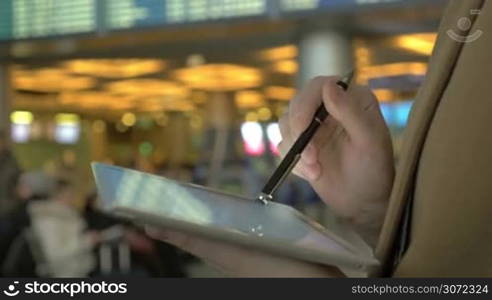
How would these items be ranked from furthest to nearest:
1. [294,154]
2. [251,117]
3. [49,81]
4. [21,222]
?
[49,81]
[251,117]
[21,222]
[294,154]

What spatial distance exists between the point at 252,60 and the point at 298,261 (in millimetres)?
4627

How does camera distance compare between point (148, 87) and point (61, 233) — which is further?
point (148, 87)

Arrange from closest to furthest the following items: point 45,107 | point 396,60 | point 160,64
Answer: point 396,60 → point 160,64 → point 45,107

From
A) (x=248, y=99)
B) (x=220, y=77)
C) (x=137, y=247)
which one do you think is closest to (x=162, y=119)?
(x=220, y=77)

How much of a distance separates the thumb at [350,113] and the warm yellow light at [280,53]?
12.9 feet

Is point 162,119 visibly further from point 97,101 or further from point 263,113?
point 263,113

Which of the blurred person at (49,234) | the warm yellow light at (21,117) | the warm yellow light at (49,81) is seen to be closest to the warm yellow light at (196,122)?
the warm yellow light at (49,81)

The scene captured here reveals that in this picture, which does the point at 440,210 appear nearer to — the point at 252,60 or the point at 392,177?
the point at 392,177

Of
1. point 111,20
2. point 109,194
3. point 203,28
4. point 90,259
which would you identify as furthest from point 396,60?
point 109,194

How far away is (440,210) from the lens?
0.38 m

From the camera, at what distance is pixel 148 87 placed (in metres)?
5.80

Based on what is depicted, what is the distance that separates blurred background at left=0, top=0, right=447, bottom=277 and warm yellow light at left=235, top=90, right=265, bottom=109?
1 centimetres

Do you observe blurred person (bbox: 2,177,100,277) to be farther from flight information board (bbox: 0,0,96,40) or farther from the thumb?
the thumb

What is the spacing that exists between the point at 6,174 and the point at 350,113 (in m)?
4.20
